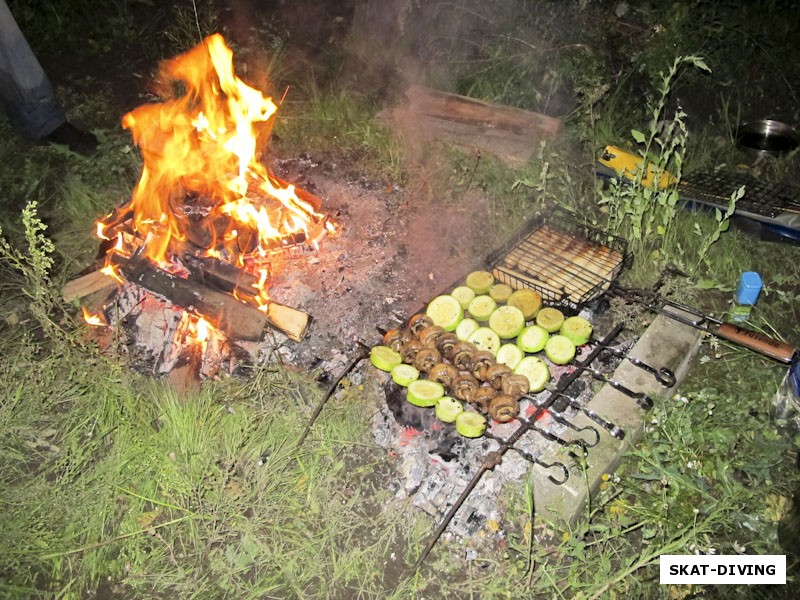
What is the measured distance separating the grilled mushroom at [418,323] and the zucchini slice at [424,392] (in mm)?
488

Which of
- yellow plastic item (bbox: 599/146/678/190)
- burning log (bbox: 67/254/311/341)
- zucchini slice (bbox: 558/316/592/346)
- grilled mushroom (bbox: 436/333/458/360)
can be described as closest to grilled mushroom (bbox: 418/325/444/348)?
grilled mushroom (bbox: 436/333/458/360)

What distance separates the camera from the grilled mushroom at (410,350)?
14.6 feet

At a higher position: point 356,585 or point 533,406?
point 533,406

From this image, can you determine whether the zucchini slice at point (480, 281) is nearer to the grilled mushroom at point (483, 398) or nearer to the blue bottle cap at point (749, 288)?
the grilled mushroom at point (483, 398)

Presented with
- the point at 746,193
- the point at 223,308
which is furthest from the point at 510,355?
the point at 746,193

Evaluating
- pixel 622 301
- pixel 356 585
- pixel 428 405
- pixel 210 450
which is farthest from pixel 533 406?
pixel 210 450

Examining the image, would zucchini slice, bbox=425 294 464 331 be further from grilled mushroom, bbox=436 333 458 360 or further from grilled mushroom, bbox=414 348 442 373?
grilled mushroom, bbox=414 348 442 373

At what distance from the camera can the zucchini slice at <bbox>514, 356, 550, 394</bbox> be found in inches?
167

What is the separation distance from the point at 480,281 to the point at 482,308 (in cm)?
29

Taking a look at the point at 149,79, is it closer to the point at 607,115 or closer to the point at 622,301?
the point at 607,115

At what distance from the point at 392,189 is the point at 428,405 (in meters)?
2.95

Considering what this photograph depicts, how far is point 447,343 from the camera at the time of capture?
4.51 metres

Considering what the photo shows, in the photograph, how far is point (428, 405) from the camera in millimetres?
4191

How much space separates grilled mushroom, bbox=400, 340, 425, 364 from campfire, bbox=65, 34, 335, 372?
3.12 ft
